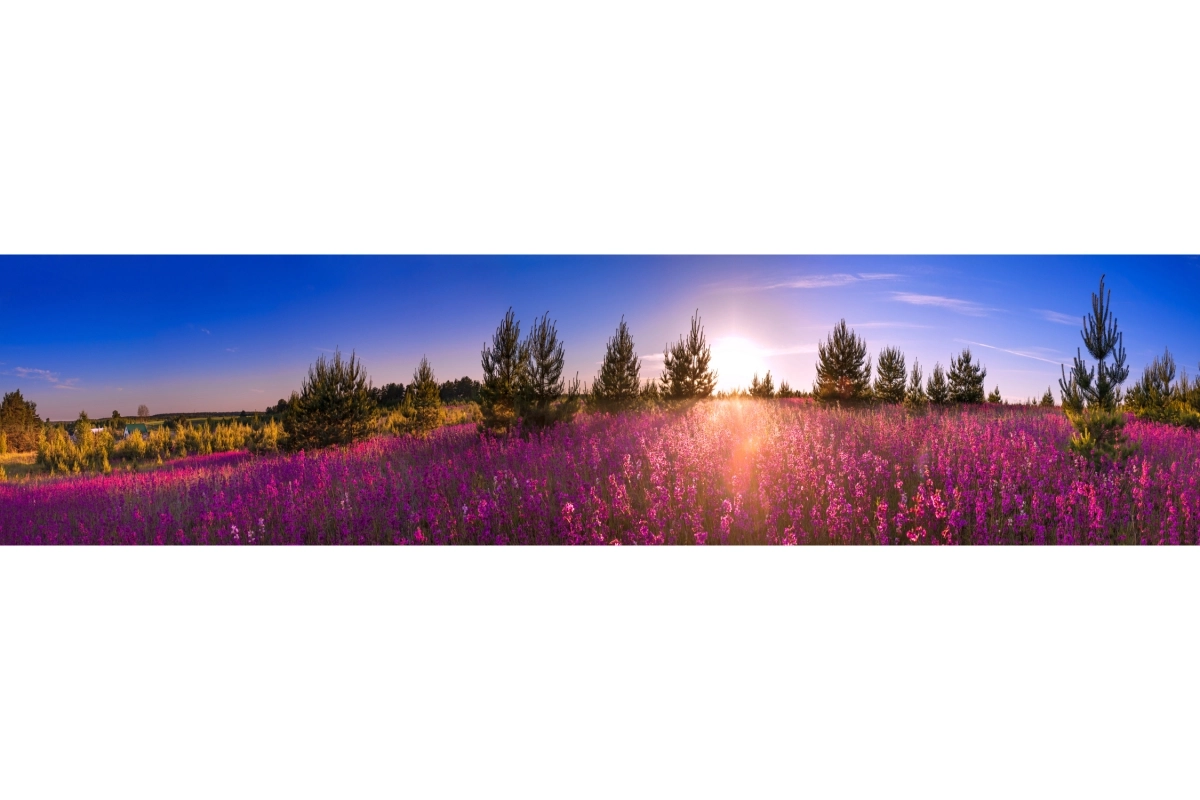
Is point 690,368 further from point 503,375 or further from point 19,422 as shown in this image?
point 19,422

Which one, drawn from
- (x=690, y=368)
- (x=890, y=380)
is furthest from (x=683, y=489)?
(x=890, y=380)

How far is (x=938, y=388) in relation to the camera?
703 centimetres

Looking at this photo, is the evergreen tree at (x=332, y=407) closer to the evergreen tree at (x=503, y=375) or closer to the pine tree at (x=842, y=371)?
the evergreen tree at (x=503, y=375)

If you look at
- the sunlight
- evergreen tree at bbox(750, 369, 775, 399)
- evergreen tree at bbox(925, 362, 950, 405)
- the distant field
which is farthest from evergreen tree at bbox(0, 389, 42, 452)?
evergreen tree at bbox(925, 362, 950, 405)

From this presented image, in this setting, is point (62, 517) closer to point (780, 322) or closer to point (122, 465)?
point (122, 465)

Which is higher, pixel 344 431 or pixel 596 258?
pixel 596 258

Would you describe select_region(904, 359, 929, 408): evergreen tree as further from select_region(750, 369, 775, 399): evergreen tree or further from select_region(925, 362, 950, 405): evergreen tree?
select_region(750, 369, 775, 399): evergreen tree

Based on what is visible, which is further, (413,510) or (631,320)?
(631,320)

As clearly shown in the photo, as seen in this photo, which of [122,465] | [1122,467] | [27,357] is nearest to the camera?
[1122,467]

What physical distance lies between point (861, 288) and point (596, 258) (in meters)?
2.82

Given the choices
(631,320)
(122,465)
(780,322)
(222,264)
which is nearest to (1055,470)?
(780,322)

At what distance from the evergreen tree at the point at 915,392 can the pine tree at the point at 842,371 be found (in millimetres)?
426

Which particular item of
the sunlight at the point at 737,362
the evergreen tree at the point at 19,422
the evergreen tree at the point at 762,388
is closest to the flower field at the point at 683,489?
the evergreen tree at the point at 762,388

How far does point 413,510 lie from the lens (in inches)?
258
